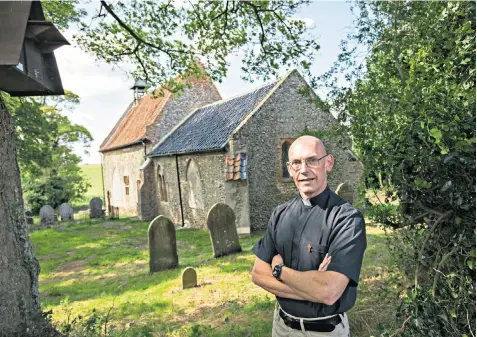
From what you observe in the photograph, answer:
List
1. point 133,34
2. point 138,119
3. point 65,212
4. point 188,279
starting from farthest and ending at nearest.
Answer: point 138,119 → point 65,212 → point 133,34 → point 188,279

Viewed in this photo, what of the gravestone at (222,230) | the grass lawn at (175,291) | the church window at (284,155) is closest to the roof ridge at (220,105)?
the church window at (284,155)

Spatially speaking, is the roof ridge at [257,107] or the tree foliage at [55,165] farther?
the tree foliage at [55,165]

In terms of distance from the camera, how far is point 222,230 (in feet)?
34.1

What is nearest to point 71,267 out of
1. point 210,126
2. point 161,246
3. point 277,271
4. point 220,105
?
point 161,246

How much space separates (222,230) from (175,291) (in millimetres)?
3152

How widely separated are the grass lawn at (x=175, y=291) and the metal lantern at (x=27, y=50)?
3.06 metres

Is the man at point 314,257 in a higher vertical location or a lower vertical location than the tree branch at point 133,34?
lower

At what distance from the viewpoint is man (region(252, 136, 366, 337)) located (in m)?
2.22

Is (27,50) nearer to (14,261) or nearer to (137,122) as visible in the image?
(14,261)

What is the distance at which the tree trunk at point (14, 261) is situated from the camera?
3.83 meters

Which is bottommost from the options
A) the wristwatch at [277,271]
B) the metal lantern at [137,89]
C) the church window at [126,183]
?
the wristwatch at [277,271]

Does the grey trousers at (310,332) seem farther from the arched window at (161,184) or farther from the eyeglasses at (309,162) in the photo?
the arched window at (161,184)

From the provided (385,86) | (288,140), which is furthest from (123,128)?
(385,86)

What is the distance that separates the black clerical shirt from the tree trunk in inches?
117
